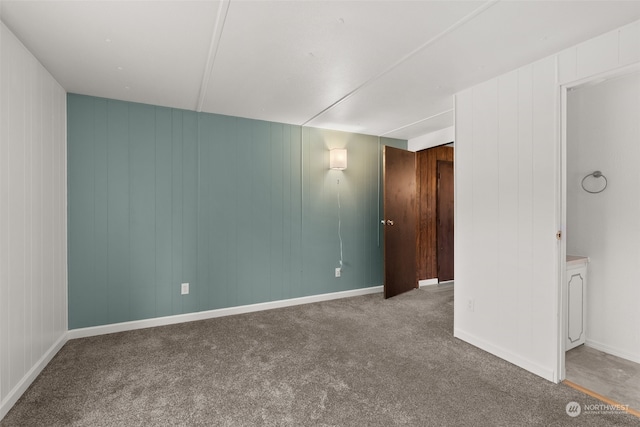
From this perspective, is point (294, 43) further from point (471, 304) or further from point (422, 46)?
point (471, 304)

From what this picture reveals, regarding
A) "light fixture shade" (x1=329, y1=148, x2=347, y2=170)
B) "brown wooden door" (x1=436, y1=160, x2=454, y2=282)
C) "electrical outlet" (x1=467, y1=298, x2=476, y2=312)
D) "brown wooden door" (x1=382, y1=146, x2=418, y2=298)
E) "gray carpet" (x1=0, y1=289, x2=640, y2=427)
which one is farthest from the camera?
"brown wooden door" (x1=436, y1=160, x2=454, y2=282)

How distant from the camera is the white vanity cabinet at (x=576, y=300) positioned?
2.65m

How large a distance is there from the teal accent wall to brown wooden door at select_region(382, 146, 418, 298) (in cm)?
38

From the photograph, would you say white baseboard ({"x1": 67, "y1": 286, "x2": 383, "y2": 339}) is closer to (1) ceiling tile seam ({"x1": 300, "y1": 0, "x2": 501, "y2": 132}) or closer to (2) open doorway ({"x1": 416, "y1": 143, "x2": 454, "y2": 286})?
(2) open doorway ({"x1": 416, "y1": 143, "x2": 454, "y2": 286})

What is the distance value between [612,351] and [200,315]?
3.92 meters

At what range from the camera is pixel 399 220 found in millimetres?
4477

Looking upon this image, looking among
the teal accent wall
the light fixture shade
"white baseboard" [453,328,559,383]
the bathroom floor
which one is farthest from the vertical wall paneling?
the teal accent wall

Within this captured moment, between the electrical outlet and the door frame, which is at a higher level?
the door frame

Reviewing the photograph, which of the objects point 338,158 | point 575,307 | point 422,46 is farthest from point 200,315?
point 575,307

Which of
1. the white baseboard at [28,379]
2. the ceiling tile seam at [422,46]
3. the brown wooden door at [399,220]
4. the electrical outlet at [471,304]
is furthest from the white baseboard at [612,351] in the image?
the white baseboard at [28,379]

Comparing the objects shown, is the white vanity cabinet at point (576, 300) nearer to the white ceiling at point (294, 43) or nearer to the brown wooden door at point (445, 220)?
the white ceiling at point (294, 43)

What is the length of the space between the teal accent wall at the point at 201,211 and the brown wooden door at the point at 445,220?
1407mm

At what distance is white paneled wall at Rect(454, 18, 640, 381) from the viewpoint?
2209 mm

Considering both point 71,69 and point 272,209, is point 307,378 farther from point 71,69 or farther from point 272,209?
point 71,69
